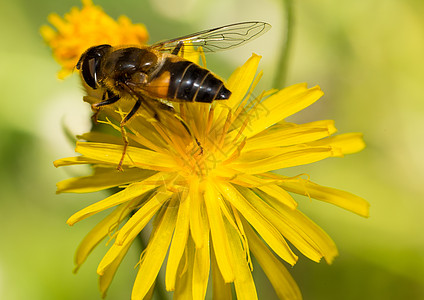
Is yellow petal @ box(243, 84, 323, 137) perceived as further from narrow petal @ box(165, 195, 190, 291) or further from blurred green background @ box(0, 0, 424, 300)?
blurred green background @ box(0, 0, 424, 300)

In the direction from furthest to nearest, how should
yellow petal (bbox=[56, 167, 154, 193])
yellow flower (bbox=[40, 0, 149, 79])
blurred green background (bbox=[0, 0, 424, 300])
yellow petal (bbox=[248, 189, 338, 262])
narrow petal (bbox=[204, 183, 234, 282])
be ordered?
blurred green background (bbox=[0, 0, 424, 300])
yellow flower (bbox=[40, 0, 149, 79])
yellow petal (bbox=[56, 167, 154, 193])
yellow petal (bbox=[248, 189, 338, 262])
narrow petal (bbox=[204, 183, 234, 282])

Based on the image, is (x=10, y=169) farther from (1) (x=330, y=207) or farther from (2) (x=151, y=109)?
(1) (x=330, y=207)

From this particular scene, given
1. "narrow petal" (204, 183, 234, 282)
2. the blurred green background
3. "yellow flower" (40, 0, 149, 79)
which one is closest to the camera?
"narrow petal" (204, 183, 234, 282)

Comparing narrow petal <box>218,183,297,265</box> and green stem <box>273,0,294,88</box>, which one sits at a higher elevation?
green stem <box>273,0,294,88</box>

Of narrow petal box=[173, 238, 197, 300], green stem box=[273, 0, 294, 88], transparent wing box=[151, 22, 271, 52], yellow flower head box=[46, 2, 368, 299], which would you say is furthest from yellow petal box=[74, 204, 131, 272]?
green stem box=[273, 0, 294, 88]

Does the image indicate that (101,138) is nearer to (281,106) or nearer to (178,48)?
(178,48)

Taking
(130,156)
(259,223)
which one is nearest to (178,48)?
(130,156)

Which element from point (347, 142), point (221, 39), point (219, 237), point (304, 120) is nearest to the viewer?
point (219, 237)
